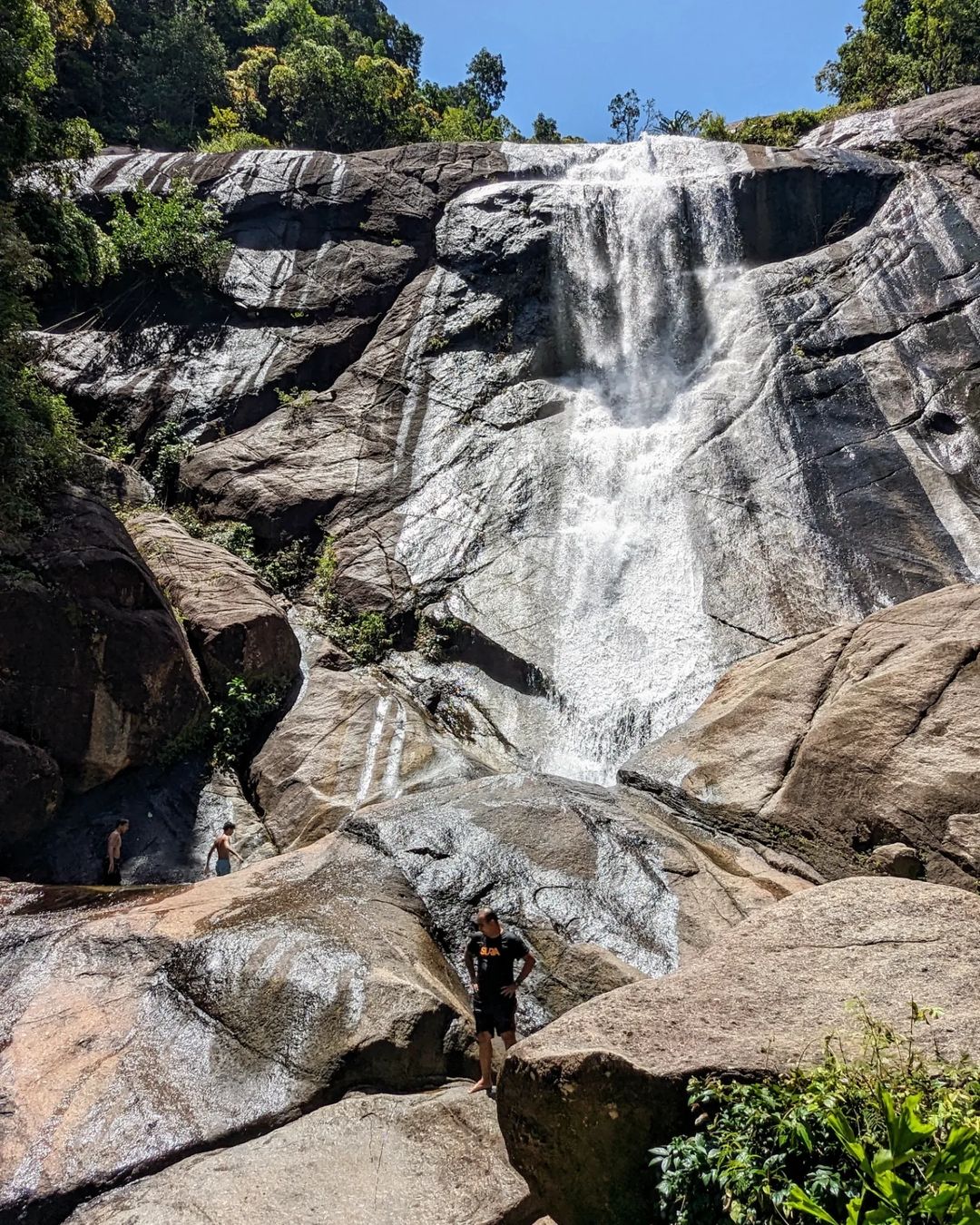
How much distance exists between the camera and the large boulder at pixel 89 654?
11633 mm

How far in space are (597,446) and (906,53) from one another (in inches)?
1112

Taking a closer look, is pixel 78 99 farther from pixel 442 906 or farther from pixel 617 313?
pixel 442 906

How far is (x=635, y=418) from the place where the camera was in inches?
794

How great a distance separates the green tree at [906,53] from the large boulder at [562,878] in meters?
30.2

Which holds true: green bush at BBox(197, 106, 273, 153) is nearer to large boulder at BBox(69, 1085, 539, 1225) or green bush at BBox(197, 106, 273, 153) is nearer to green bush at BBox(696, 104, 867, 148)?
green bush at BBox(696, 104, 867, 148)

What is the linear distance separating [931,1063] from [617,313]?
2141 cm

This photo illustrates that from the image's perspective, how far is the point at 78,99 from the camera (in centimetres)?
3550

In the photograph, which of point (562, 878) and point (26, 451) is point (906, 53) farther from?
point (562, 878)

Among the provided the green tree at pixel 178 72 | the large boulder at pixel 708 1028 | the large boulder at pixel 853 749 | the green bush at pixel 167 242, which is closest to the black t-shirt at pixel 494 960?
the large boulder at pixel 708 1028

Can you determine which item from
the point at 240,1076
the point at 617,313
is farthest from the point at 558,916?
the point at 617,313

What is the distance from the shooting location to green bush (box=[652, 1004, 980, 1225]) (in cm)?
279

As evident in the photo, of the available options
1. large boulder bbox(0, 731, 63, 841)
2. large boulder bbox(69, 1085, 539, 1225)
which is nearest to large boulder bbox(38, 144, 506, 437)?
large boulder bbox(0, 731, 63, 841)

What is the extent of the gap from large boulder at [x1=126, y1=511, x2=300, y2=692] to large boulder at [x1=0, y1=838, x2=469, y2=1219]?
6334 mm

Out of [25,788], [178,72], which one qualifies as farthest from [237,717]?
[178,72]
